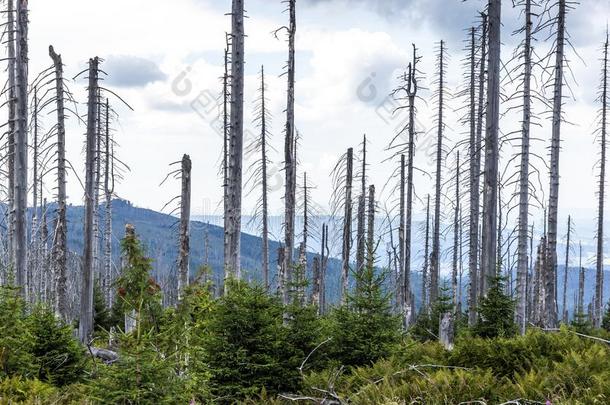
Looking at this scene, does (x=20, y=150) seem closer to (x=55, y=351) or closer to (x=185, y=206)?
(x=185, y=206)

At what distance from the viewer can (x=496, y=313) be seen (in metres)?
12.6

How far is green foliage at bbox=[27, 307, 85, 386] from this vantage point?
1016 centimetres

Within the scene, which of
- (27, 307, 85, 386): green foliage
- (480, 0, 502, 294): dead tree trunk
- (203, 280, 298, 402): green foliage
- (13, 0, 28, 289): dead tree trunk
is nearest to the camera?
(203, 280, 298, 402): green foliage

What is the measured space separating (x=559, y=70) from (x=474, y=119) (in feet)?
26.2

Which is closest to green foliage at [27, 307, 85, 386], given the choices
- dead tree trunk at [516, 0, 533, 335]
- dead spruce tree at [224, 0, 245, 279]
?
dead spruce tree at [224, 0, 245, 279]

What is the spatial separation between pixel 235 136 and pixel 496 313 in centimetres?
717

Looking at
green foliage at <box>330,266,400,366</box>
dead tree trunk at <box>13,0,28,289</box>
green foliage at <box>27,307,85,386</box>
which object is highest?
dead tree trunk at <box>13,0,28,289</box>

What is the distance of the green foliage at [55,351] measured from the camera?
1016 centimetres

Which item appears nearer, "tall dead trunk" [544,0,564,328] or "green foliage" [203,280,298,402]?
"green foliage" [203,280,298,402]

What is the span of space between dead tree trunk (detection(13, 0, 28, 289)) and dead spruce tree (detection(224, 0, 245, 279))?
17.5ft

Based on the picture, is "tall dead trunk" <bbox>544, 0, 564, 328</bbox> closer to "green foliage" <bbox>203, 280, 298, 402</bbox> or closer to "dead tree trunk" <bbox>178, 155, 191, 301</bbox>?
"dead tree trunk" <bbox>178, 155, 191, 301</bbox>

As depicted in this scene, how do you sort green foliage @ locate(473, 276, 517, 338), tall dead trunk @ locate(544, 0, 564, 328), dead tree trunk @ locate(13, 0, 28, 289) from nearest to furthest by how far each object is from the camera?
green foliage @ locate(473, 276, 517, 338), dead tree trunk @ locate(13, 0, 28, 289), tall dead trunk @ locate(544, 0, 564, 328)

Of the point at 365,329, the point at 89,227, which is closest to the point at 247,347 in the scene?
the point at 365,329

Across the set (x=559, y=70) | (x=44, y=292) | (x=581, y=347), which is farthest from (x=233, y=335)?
(x=44, y=292)
